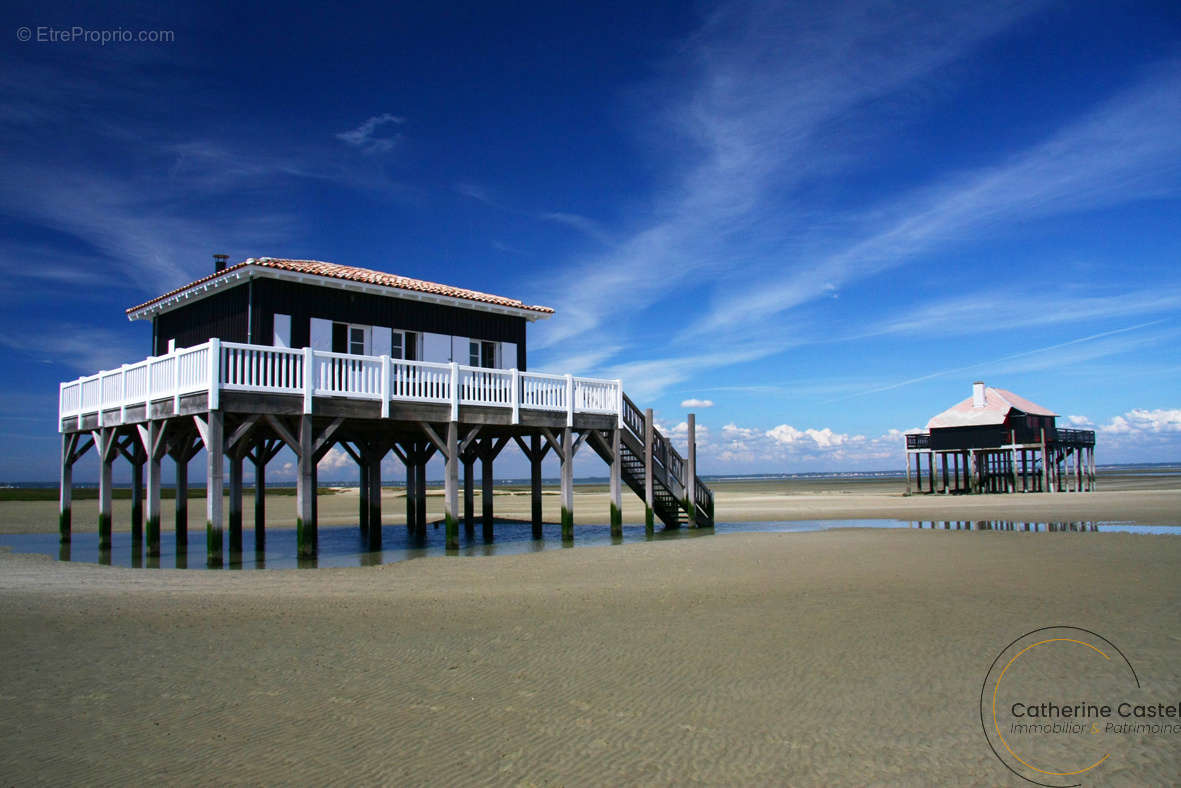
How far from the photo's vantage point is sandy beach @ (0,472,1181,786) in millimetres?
4488

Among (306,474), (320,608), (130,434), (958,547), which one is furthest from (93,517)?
(958,547)

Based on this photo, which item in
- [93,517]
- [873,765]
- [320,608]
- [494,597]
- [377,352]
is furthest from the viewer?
[93,517]

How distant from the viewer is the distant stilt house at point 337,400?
1541cm

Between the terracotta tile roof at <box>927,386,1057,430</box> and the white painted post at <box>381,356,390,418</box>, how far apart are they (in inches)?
1606

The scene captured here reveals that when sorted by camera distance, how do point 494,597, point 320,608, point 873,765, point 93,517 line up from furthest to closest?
point 93,517, point 494,597, point 320,608, point 873,765

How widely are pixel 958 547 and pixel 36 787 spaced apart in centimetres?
1558

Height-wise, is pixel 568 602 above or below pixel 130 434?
below

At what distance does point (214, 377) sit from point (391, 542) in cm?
861

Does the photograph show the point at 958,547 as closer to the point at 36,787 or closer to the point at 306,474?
the point at 306,474

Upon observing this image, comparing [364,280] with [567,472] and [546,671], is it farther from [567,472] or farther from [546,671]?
[546,671]

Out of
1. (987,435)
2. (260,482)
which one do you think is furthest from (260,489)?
(987,435)

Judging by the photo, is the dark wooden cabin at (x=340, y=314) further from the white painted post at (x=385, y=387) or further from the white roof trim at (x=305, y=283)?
the white painted post at (x=385, y=387)

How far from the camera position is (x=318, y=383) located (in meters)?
15.9

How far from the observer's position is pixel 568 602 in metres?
9.71
